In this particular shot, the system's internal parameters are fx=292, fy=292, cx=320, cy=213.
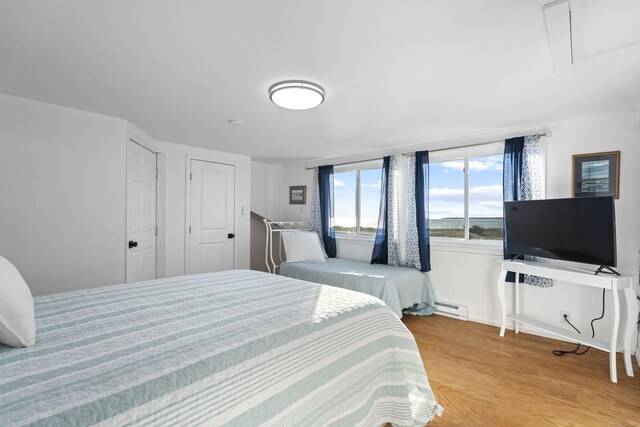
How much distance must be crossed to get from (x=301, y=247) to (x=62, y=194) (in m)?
2.78

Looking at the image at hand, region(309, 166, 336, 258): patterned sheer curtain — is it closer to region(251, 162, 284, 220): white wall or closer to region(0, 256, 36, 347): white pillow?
region(251, 162, 284, 220): white wall

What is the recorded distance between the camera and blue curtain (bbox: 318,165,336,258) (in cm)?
488

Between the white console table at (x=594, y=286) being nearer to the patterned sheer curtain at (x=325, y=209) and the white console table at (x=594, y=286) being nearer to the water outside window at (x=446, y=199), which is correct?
the water outside window at (x=446, y=199)

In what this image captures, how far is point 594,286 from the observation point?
2.52 meters

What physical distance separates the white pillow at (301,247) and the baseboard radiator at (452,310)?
5.59 ft

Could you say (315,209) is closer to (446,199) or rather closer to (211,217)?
(211,217)

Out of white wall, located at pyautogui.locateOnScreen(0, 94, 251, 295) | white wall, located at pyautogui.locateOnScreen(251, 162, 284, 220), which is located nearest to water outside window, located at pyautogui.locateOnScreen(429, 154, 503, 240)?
white wall, located at pyautogui.locateOnScreen(251, 162, 284, 220)

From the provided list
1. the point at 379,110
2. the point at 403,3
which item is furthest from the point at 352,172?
the point at 403,3

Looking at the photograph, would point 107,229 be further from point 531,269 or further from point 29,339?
point 531,269

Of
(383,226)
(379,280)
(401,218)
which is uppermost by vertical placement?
(401,218)

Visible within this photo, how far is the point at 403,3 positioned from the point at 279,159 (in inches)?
159

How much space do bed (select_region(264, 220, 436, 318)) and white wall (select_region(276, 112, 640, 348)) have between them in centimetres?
26

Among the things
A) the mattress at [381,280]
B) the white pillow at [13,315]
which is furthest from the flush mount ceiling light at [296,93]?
the mattress at [381,280]

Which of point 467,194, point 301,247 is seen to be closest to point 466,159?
point 467,194
